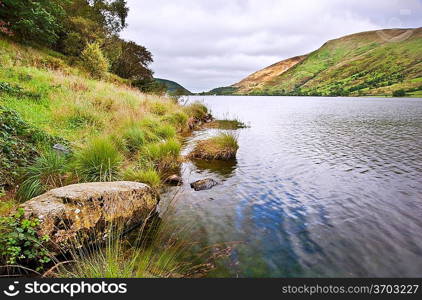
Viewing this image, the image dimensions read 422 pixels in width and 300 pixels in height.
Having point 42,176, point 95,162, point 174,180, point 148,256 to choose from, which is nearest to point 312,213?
point 174,180

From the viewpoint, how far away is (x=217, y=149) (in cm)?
1270

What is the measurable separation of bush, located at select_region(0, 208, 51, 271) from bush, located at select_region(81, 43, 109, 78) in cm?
2458

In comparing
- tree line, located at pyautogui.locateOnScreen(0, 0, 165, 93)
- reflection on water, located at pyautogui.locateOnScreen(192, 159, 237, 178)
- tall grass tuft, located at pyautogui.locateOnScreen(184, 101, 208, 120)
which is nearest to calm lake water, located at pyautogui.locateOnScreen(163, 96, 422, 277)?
reflection on water, located at pyautogui.locateOnScreen(192, 159, 237, 178)

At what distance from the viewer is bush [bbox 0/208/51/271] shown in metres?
3.77

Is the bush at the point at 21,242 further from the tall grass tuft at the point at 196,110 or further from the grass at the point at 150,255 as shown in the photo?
the tall grass tuft at the point at 196,110

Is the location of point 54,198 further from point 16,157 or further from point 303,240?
point 303,240

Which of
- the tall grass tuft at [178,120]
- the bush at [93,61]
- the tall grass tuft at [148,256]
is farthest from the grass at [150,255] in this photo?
the bush at [93,61]

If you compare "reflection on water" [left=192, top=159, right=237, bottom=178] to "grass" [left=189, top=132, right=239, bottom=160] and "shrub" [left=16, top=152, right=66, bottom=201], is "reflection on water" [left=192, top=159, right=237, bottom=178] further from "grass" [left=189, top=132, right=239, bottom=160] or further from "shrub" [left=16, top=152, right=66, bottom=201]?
"shrub" [left=16, top=152, right=66, bottom=201]

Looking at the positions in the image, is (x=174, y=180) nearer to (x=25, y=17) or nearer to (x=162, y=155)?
(x=162, y=155)

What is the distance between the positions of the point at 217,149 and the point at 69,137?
6.43 meters

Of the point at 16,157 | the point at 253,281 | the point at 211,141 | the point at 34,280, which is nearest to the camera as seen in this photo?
the point at 34,280

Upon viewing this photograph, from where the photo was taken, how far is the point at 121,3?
4172cm

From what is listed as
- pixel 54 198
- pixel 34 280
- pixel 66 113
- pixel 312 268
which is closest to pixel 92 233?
pixel 54 198

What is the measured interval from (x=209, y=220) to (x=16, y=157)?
196 inches
